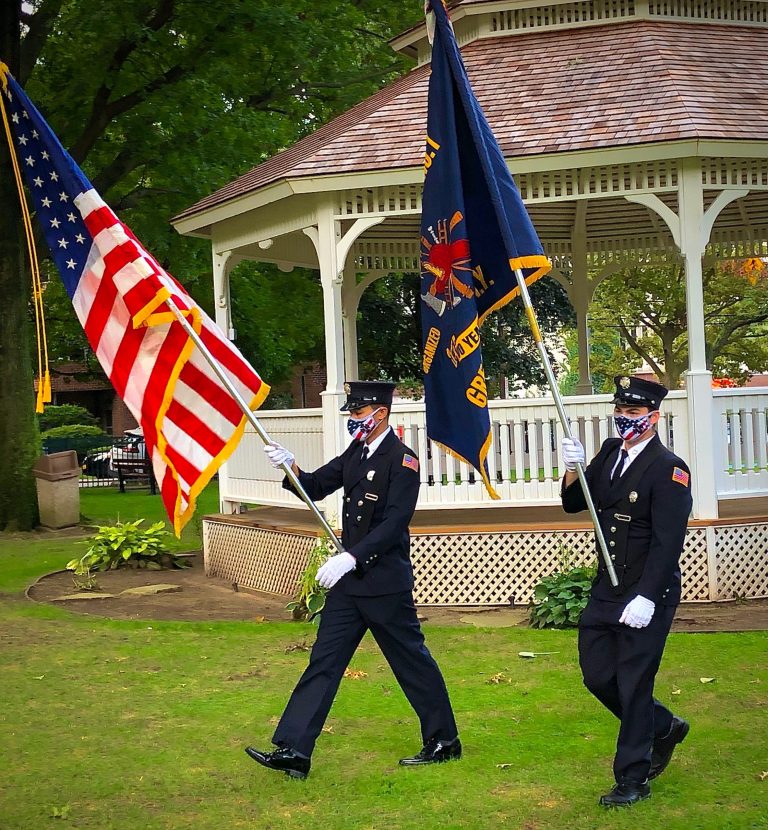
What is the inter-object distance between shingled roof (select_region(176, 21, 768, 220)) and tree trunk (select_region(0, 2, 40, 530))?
615cm

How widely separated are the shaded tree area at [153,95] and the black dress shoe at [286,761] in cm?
1516

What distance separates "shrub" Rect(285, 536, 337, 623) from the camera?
11.6m

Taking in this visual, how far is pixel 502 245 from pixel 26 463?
15214 mm

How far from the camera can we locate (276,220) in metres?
14.3

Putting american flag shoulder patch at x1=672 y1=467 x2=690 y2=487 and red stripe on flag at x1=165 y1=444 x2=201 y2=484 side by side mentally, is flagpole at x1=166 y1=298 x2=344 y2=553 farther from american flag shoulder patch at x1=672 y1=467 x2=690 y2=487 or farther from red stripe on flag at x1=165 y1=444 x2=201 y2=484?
american flag shoulder patch at x1=672 y1=467 x2=690 y2=487

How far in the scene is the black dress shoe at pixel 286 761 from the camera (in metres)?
6.63

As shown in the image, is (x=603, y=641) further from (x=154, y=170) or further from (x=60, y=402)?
(x=60, y=402)

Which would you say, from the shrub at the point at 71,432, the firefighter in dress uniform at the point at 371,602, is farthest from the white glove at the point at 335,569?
the shrub at the point at 71,432

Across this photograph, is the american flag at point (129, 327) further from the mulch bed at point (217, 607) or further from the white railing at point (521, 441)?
the white railing at point (521, 441)

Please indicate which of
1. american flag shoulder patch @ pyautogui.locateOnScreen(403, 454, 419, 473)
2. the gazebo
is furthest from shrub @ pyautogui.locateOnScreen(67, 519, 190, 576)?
american flag shoulder patch @ pyautogui.locateOnScreen(403, 454, 419, 473)

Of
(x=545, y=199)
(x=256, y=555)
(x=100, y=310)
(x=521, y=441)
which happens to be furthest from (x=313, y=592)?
(x=100, y=310)

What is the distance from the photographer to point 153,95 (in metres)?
20.8

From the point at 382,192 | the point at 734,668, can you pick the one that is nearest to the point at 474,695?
the point at 734,668

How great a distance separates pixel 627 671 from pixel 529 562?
247 inches
